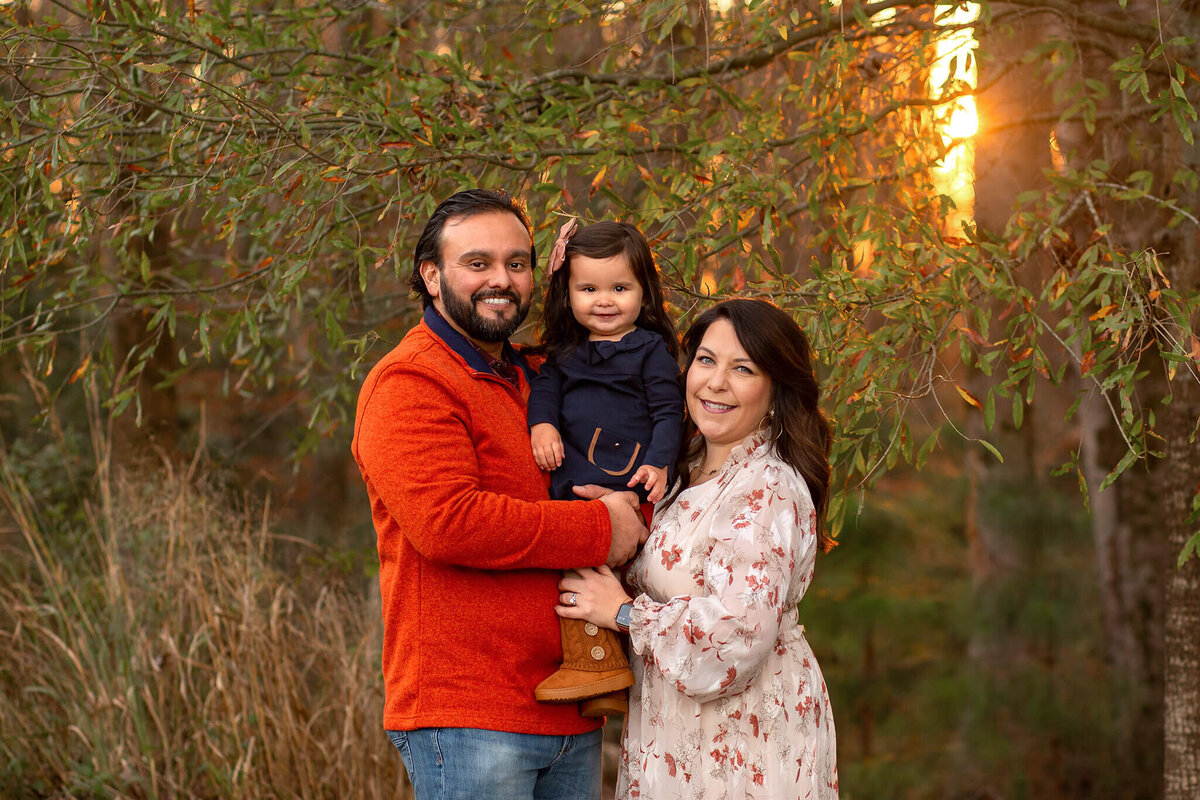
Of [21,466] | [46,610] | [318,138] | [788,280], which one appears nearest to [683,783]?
[788,280]

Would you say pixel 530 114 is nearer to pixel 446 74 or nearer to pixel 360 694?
pixel 446 74

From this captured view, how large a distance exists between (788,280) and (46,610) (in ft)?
11.8

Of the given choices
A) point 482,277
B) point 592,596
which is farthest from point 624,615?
point 482,277

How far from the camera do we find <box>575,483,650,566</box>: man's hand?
2.31 metres

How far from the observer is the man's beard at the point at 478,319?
233cm

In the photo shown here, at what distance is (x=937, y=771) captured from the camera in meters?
6.56

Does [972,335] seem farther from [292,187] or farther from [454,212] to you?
[292,187]

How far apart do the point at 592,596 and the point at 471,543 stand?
324 mm

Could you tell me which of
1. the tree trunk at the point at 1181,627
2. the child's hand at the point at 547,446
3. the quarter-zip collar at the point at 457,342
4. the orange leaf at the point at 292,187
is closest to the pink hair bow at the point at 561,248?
the quarter-zip collar at the point at 457,342

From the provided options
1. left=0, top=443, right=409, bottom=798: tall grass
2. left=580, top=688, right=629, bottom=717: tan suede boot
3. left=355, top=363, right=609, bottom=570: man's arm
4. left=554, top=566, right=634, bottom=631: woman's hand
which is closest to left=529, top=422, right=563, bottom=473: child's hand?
left=355, top=363, right=609, bottom=570: man's arm

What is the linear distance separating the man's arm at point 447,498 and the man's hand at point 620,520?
0.17 ft

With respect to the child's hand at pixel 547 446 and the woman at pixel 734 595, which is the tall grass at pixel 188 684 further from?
the child's hand at pixel 547 446

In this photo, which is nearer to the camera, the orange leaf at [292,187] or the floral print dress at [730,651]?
the floral print dress at [730,651]

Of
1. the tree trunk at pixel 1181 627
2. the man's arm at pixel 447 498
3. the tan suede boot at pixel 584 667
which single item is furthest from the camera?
the tree trunk at pixel 1181 627
